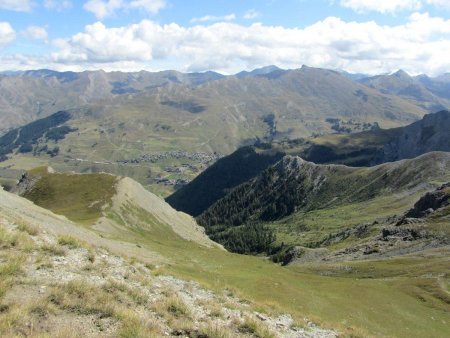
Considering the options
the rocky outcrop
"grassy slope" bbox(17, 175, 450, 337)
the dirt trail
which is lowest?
the rocky outcrop

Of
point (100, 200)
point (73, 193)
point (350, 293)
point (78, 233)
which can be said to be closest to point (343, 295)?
point (350, 293)

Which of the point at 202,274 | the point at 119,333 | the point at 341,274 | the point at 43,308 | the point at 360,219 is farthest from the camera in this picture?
the point at 360,219

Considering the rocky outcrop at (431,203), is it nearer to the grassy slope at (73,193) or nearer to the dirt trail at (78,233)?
the dirt trail at (78,233)

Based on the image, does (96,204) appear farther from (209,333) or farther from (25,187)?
(209,333)

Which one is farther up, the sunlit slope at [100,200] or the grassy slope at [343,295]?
the grassy slope at [343,295]

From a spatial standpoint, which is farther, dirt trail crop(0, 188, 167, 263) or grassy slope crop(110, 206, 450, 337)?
dirt trail crop(0, 188, 167, 263)

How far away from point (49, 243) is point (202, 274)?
77.5ft

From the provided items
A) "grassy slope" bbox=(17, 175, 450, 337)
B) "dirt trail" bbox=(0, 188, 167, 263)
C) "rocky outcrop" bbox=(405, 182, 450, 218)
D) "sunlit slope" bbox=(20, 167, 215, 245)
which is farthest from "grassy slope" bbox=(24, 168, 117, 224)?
"rocky outcrop" bbox=(405, 182, 450, 218)

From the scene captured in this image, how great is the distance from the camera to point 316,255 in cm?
11481

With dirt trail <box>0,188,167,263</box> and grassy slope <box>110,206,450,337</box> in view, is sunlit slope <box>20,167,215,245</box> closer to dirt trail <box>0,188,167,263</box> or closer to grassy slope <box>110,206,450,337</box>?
dirt trail <box>0,188,167,263</box>

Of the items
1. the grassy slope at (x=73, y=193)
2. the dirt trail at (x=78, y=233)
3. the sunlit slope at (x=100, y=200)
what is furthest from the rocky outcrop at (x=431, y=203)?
the grassy slope at (x=73, y=193)

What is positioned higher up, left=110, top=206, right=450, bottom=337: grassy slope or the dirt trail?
the dirt trail

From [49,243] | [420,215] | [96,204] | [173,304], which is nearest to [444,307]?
[173,304]

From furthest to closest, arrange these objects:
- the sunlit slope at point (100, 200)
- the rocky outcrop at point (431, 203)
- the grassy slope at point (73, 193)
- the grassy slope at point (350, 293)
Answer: the rocky outcrop at point (431, 203) → the grassy slope at point (73, 193) → the sunlit slope at point (100, 200) → the grassy slope at point (350, 293)
